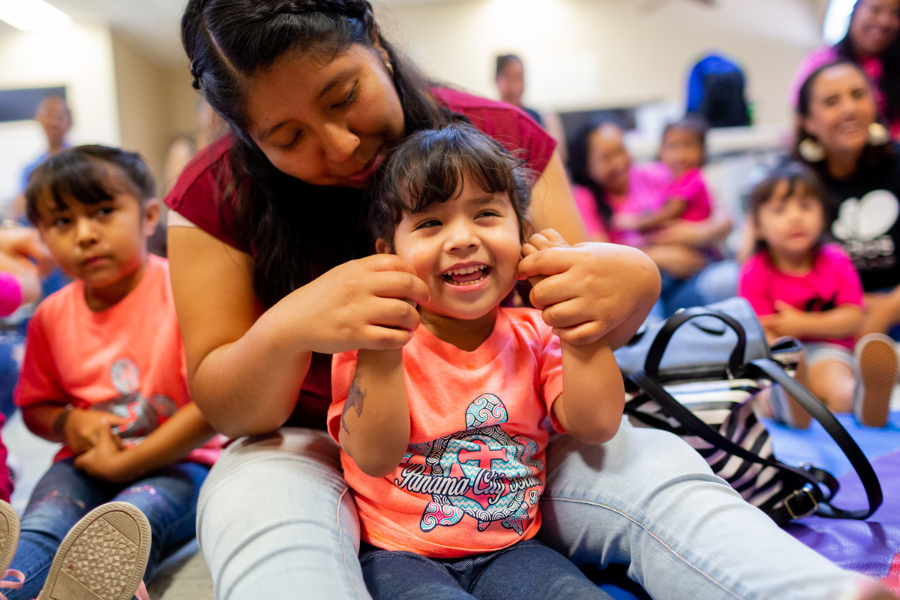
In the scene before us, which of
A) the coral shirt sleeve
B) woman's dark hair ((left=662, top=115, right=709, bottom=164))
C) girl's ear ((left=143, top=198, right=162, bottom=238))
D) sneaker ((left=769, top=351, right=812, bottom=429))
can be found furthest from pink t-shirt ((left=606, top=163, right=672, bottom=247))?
the coral shirt sleeve

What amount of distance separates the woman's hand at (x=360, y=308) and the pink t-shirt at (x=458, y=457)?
0.09 metres

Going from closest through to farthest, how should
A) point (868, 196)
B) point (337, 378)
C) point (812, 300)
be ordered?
point (337, 378) → point (812, 300) → point (868, 196)

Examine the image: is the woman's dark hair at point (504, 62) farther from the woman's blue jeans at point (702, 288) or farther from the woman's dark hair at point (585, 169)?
the woman's blue jeans at point (702, 288)

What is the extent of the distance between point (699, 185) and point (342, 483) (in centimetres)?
228

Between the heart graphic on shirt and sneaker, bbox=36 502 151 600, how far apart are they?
6.17 ft

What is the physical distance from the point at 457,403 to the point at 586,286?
0.20 meters

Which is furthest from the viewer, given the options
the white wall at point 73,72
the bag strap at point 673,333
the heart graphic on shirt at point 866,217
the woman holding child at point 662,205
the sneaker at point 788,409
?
the white wall at point 73,72

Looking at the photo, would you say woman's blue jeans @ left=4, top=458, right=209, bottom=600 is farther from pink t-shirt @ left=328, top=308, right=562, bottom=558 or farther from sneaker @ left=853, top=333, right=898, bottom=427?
sneaker @ left=853, top=333, right=898, bottom=427

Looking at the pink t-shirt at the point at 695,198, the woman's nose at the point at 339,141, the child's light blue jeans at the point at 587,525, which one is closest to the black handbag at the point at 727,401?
the child's light blue jeans at the point at 587,525

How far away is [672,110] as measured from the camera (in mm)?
5062

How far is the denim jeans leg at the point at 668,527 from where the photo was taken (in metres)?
0.57

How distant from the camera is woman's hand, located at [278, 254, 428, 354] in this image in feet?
2.04

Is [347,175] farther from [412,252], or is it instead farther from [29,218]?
[29,218]

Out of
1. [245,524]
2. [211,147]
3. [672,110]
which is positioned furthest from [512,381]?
[672,110]
